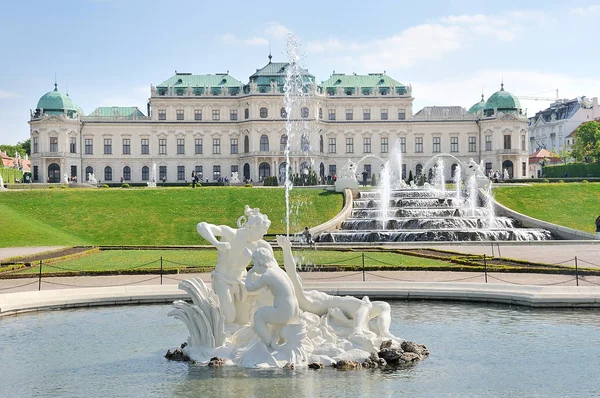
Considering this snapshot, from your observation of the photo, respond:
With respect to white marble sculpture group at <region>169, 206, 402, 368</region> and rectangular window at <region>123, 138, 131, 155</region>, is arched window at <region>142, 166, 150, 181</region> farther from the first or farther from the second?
white marble sculpture group at <region>169, 206, 402, 368</region>

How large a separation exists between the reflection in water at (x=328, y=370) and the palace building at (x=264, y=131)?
7271cm

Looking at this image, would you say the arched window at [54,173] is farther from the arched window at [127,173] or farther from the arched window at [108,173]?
the arched window at [127,173]

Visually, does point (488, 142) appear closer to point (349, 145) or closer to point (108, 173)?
point (349, 145)

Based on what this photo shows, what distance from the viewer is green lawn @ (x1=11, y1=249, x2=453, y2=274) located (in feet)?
85.6

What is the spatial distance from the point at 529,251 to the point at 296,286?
2206 centimetres

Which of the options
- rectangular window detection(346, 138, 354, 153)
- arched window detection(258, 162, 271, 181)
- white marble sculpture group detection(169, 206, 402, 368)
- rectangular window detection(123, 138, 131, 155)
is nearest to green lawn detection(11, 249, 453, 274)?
white marble sculpture group detection(169, 206, 402, 368)

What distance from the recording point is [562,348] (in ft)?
44.2

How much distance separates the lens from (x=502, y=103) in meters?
92.9

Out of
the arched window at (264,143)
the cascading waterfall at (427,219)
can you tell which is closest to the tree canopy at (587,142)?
the arched window at (264,143)

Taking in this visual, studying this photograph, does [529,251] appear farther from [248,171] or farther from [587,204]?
[248,171]

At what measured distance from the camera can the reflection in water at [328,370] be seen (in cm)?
1117

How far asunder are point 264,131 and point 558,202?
45809 millimetres

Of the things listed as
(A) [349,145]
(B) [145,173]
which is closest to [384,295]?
(A) [349,145]

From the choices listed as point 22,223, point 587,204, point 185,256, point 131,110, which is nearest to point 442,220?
point 587,204
